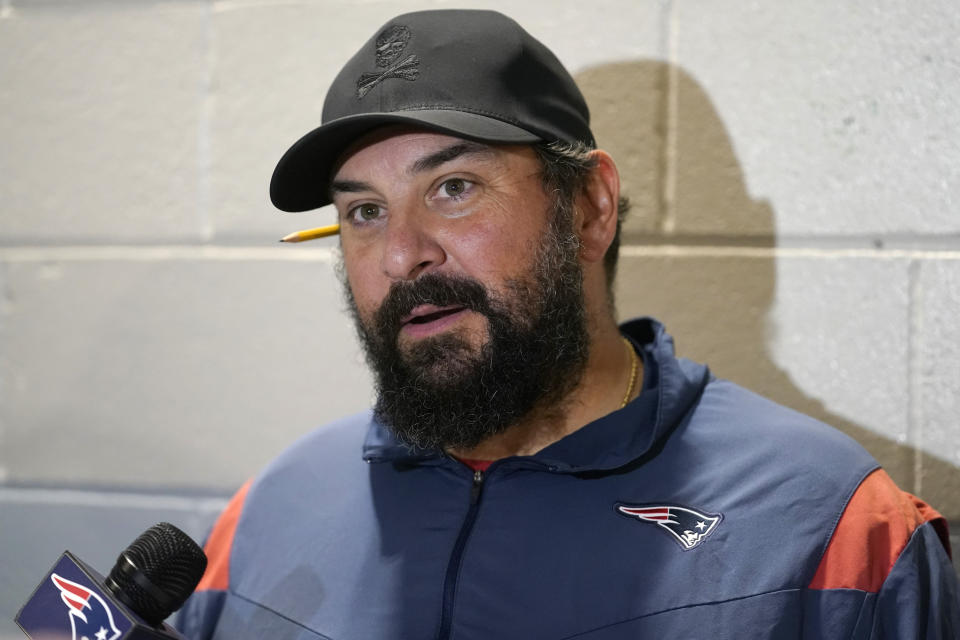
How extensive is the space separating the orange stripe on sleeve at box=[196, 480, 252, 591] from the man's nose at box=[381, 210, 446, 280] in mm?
513

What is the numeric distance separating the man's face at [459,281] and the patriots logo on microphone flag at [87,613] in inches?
18.1

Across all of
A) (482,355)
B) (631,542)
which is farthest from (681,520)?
(482,355)

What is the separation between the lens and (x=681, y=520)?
108 centimetres

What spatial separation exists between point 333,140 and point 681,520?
66 centimetres

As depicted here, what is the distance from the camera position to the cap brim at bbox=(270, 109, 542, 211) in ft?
3.49

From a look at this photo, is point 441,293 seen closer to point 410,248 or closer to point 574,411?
point 410,248

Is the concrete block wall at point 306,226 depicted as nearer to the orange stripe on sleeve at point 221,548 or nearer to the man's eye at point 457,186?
the orange stripe on sleeve at point 221,548

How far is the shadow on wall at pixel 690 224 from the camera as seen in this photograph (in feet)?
4.84

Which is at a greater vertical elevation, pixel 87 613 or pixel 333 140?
pixel 333 140

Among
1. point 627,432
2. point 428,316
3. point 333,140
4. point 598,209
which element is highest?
point 333,140

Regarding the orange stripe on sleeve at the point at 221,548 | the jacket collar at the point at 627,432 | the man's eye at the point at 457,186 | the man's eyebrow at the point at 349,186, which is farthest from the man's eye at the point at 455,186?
the orange stripe on sleeve at the point at 221,548

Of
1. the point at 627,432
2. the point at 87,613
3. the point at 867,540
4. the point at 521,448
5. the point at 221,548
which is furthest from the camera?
the point at 221,548

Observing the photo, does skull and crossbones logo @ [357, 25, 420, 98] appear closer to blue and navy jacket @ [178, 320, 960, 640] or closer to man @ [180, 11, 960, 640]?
man @ [180, 11, 960, 640]

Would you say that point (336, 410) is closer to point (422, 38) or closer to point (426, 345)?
point (426, 345)
